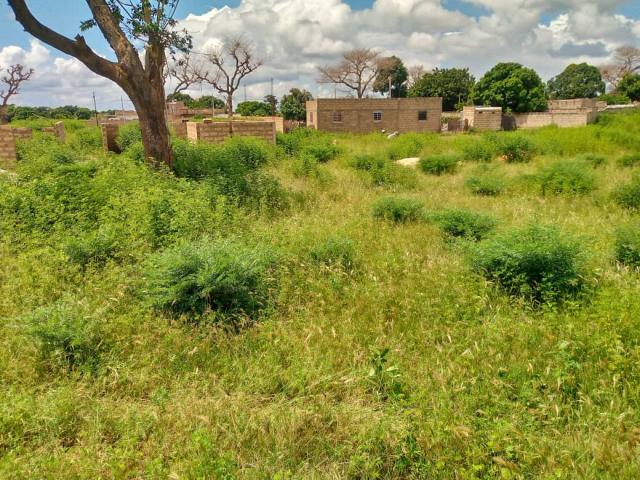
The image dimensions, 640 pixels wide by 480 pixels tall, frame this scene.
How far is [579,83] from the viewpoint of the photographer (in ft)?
192

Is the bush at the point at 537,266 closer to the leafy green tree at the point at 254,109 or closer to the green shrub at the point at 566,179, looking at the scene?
the green shrub at the point at 566,179

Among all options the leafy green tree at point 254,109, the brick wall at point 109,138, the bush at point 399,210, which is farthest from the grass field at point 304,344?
the leafy green tree at point 254,109

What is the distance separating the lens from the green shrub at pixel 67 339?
9.17ft

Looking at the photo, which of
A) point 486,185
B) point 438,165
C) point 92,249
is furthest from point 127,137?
point 486,185

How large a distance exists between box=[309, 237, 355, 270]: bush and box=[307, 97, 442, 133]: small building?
28.2m

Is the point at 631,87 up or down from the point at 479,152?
up

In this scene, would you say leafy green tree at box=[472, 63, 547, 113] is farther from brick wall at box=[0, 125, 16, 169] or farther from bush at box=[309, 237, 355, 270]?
bush at box=[309, 237, 355, 270]

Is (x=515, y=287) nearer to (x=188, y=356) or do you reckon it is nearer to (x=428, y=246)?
(x=428, y=246)

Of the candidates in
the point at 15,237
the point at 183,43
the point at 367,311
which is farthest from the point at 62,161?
the point at 367,311

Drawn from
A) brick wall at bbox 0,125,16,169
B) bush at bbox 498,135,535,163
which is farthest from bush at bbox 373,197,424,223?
brick wall at bbox 0,125,16,169

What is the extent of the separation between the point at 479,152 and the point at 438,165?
287cm

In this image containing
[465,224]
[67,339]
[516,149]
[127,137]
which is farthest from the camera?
[516,149]

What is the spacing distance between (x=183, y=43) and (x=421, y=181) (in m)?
5.72

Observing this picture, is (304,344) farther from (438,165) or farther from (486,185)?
(438,165)
